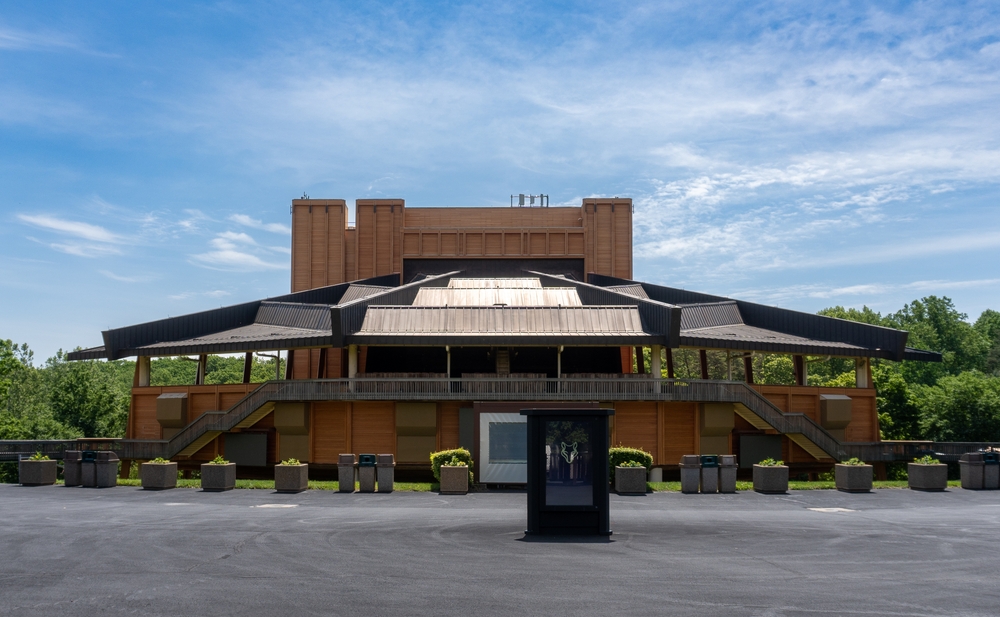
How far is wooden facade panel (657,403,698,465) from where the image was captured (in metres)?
40.3

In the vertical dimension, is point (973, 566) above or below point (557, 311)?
below

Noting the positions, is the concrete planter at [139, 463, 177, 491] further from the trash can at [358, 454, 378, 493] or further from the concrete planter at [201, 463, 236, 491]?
the trash can at [358, 454, 378, 493]

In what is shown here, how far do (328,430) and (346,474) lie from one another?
12.6m

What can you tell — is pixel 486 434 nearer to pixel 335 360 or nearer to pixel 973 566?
pixel 973 566

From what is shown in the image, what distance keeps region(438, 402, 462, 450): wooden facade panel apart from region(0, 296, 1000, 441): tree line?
1745cm

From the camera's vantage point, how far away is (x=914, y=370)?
360 ft

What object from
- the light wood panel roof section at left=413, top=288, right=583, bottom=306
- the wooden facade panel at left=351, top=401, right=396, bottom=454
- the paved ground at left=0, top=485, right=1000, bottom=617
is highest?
the light wood panel roof section at left=413, top=288, right=583, bottom=306

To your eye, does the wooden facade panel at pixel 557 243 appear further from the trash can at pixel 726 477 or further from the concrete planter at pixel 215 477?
the concrete planter at pixel 215 477

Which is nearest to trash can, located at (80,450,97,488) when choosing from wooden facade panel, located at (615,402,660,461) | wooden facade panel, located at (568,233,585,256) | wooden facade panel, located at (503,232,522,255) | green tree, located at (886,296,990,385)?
wooden facade panel, located at (615,402,660,461)

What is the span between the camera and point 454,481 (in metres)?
29.7

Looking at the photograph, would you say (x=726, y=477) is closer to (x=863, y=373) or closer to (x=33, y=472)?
(x=863, y=373)

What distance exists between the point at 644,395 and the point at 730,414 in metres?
4.86

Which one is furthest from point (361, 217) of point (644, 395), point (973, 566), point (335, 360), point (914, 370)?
point (914, 370)

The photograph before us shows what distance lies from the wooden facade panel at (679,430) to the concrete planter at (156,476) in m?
22.8
